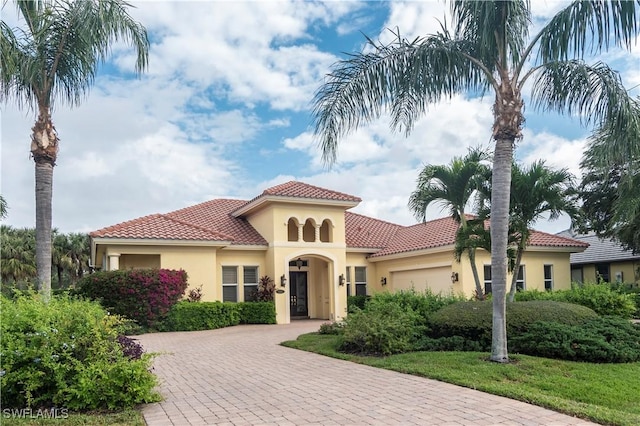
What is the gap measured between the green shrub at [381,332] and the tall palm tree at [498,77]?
220cm

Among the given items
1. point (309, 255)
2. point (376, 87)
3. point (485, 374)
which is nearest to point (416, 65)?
point (376, 87)

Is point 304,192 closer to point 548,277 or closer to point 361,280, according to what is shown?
point 361,280

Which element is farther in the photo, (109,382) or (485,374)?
(485,374)

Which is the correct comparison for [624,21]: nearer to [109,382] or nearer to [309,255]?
[109,382]

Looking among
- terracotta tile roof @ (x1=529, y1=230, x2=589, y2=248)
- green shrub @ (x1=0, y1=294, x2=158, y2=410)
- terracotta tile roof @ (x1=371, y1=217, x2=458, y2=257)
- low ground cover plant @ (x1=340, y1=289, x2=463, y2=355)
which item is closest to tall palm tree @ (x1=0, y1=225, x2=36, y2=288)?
terracotta tile roof @ (x1=371, y1=217, x2=458, y2=257)

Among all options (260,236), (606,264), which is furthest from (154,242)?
(606,264)

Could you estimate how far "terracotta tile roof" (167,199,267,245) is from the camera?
77.5 ft

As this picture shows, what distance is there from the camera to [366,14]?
1184 centimetres

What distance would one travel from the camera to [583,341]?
1052 centimetres

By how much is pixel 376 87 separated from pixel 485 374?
588 centimetres

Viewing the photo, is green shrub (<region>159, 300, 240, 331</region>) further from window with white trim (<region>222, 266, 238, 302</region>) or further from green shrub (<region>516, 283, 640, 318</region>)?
green shrub (<region>516, 283, 640, 318</region>)

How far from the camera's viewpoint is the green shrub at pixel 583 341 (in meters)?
10.3

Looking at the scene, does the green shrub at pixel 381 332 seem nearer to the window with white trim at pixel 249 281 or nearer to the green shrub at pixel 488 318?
the green shrub at pixel 488 318

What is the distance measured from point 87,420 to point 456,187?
41.8ft
